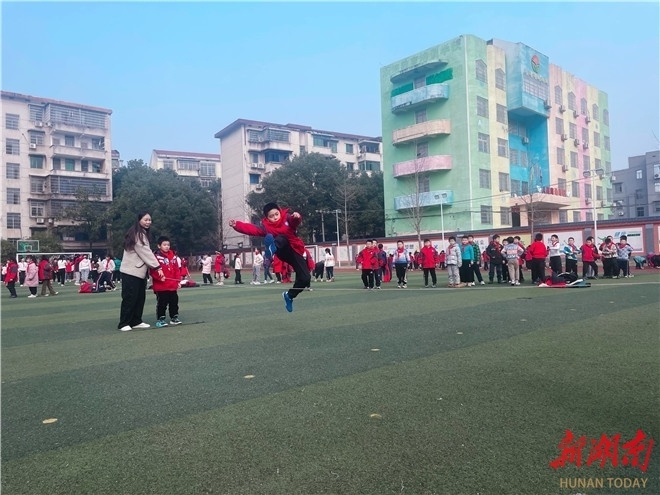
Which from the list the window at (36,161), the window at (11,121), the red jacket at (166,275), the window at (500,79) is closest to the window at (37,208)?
the window at (36,161)

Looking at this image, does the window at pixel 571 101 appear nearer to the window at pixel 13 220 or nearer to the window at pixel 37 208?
the window at pixel 37 208

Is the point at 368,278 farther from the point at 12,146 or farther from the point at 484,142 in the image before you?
the point at 12,146

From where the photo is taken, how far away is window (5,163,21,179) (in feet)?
172

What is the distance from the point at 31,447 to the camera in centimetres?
366

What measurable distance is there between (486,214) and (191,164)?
132 ft

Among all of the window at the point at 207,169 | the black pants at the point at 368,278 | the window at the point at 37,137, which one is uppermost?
the window at the point at 37,137

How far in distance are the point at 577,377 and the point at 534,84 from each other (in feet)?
163

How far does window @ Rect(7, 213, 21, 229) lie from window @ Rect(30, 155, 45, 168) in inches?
222

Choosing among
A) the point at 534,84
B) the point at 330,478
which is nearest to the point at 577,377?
the point at 330,478

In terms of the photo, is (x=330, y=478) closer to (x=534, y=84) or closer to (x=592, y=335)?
(x=592, y=335)

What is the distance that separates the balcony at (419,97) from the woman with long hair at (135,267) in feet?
130

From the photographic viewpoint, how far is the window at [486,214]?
1756 inches

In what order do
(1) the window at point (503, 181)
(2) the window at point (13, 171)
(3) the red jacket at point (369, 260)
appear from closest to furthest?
(3) the red jacket at point (369, 260) → (1) the window at point (503, 181) → (2) the window at point (13, 171)

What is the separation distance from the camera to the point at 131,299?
31.2ft
